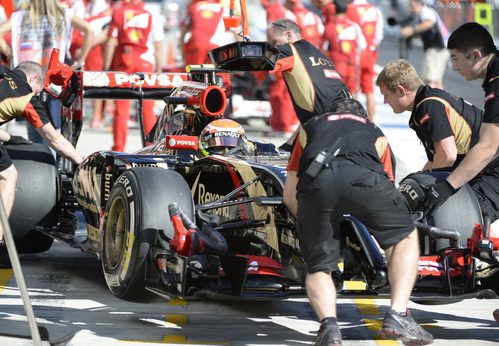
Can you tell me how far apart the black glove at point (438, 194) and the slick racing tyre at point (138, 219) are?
135 centimetres

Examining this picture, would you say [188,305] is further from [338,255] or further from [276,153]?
[338,255]

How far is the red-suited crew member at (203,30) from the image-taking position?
16906 millimetres

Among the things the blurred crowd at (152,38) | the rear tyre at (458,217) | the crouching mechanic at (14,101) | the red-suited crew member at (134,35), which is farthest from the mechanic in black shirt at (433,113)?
the red-suited crew member at (134,35)

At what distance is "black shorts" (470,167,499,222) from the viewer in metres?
7.98

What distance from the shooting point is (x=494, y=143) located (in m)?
7.48

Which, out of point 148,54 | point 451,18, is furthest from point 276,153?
point 451,18

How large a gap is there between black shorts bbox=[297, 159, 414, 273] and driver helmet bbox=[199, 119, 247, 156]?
2.14 metres

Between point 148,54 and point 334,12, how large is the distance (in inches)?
110

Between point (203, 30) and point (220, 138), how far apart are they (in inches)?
318

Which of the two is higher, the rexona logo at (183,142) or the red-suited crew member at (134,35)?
the red-suited crew member at (134,35)

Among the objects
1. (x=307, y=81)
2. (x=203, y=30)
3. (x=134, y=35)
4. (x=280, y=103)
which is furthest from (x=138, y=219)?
(x=280, y=103)

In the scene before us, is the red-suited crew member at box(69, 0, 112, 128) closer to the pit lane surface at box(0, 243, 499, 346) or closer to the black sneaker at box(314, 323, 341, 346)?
the pit lane surface at box(0, 243, 499, 346)

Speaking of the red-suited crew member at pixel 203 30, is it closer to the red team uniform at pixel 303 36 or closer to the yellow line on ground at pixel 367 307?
the red team uniform at pixel 303 36

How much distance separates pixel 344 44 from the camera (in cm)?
1720
